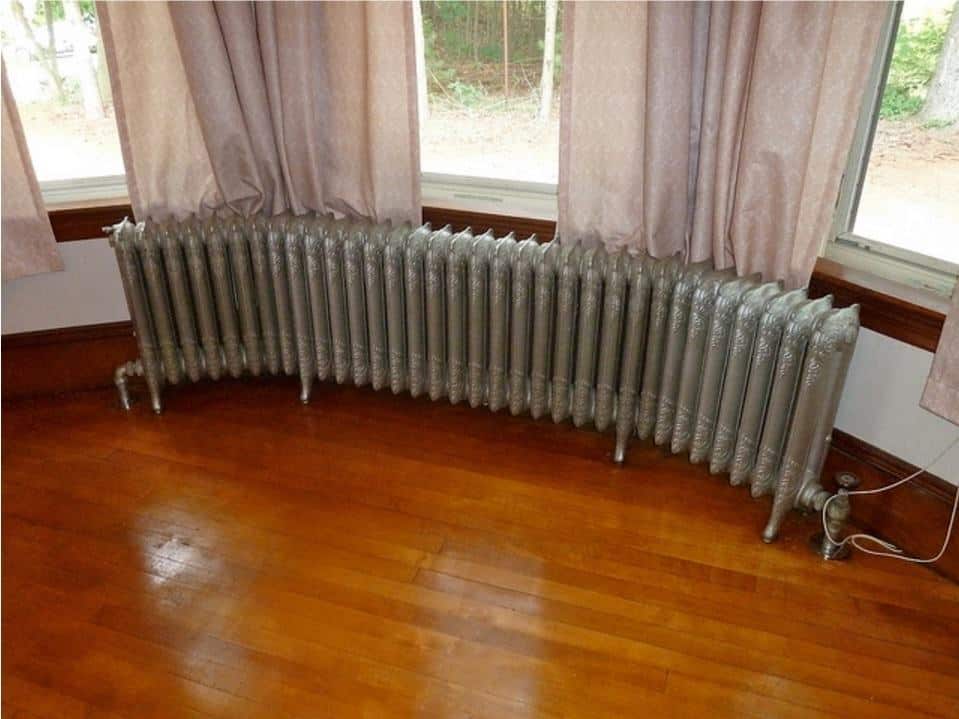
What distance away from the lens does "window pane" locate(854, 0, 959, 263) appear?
73.6 inches

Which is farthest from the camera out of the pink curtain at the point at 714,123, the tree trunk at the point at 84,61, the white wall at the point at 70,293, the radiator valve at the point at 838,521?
the white wall at the point at 70,293

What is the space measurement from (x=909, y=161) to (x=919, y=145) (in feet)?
0.15

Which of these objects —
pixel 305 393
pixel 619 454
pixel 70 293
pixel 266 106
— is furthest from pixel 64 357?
pixel 619 454

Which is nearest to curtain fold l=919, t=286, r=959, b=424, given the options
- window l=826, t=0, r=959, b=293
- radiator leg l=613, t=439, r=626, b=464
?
window l=826, t=0, r=959, b=293

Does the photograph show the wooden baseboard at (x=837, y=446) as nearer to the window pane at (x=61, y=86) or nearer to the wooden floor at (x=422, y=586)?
the wooden floor at (x=422, y=586)

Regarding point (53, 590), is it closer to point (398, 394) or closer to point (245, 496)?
point (245, 496)

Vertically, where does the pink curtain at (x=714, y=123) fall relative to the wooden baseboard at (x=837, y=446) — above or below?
above

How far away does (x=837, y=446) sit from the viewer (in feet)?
7.33

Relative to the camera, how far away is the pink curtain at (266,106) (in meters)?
2.25

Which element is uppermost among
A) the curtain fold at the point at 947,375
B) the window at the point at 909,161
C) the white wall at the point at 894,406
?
the window at the point at 909,161

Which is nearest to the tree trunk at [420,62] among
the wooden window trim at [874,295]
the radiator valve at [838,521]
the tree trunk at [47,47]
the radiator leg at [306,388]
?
the wooden window trim at [874,295]

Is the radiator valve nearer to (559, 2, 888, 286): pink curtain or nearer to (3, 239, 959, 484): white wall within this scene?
(3, 239, 959, 484): white wall

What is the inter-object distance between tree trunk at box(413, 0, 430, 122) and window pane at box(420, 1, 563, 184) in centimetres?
1

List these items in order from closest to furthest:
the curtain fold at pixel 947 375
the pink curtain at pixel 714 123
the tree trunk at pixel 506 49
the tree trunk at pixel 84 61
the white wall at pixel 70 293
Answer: the curtain fold at pixel 947 375, the pink curtain at pixel 714 123, the tree trunk at pixel 506 49, the tree trunk at pixel 84 61, the white wall at pixel 70 293
